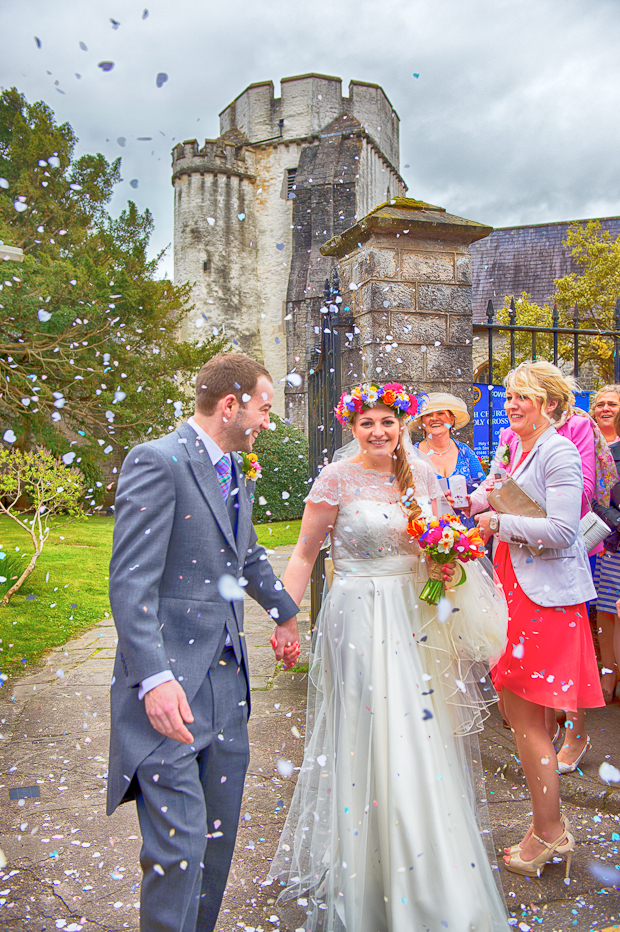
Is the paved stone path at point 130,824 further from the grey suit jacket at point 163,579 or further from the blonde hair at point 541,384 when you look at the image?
the blonde hair at point 541,384

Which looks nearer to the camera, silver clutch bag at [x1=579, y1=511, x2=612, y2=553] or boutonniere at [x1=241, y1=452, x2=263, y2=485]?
boutonniere at [x1=241, y1=452, x2=263, y2=485]

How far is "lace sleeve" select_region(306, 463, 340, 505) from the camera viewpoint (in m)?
2.73

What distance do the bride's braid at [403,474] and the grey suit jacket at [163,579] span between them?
0.86 metres

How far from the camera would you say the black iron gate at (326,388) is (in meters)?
4.55

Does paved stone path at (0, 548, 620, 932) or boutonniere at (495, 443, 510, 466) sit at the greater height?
boutonniere at (495, 443, 510, 466)

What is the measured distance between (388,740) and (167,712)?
3.01 ft

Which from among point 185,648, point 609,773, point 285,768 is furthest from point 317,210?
point 185,648

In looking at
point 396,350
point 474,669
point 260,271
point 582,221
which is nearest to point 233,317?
point 260,271

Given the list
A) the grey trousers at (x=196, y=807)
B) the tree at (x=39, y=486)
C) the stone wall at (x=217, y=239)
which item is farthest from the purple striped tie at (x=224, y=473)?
the stone wall at (x=217, y=239)

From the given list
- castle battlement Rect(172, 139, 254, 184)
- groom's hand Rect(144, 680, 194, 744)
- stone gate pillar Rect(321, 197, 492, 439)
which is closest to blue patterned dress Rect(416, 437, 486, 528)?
stone gate pillar Rect(321, 197, 492, 439)

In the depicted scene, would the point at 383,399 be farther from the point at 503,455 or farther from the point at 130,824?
the point at 130,824

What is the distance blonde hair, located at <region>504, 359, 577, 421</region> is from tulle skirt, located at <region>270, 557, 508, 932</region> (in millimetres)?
796

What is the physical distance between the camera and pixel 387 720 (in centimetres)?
239

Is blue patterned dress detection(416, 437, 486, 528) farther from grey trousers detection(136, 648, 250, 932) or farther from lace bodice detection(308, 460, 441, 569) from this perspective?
grey trousers detection(136, 648, 250, 932)
